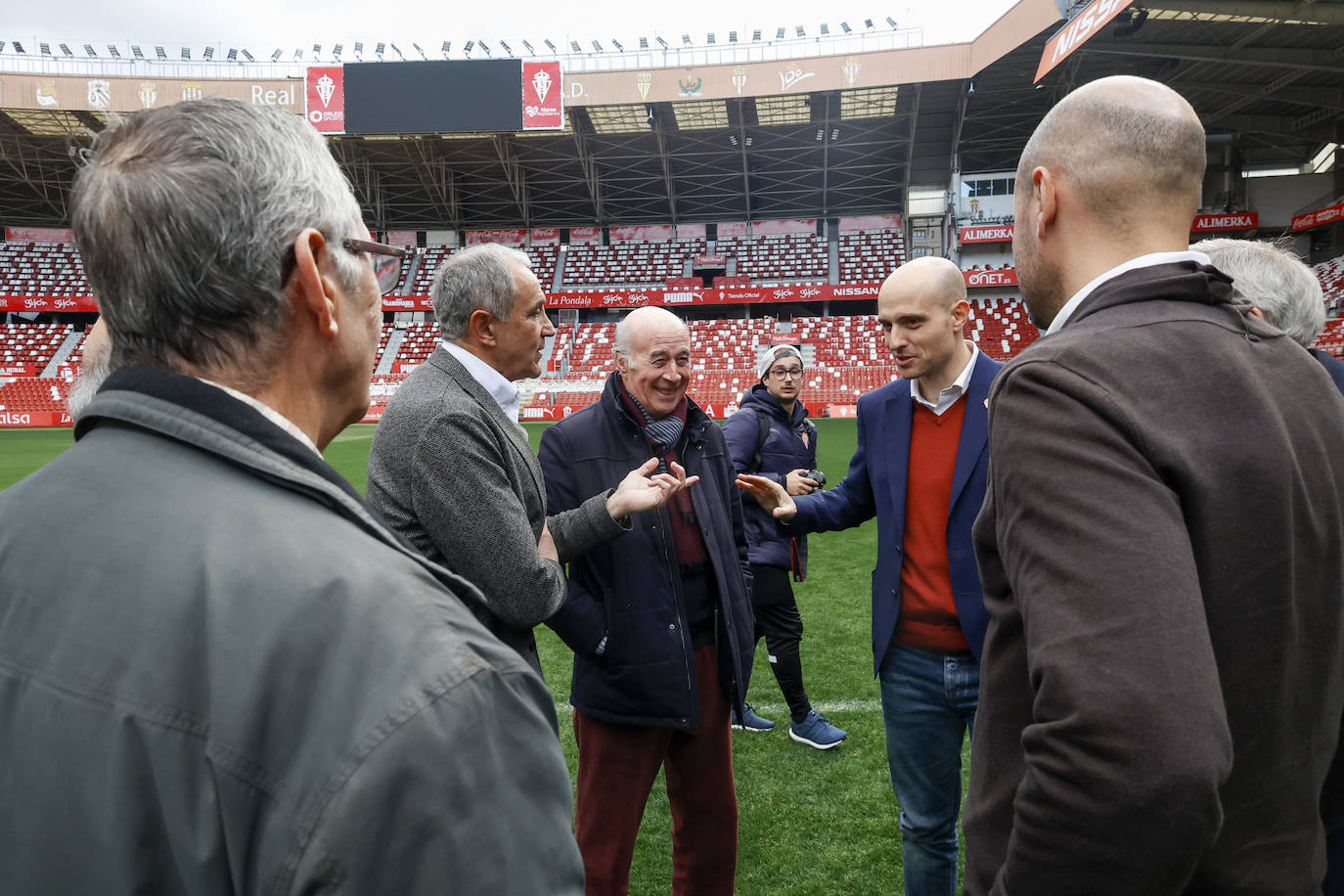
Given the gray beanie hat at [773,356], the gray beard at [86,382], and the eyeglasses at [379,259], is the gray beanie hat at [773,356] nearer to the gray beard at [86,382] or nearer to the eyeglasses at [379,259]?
the eyeglasses at [379,259]

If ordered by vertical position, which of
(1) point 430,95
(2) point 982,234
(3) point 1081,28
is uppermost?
(1) point 430,95

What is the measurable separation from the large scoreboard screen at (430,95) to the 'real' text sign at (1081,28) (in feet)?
62.7

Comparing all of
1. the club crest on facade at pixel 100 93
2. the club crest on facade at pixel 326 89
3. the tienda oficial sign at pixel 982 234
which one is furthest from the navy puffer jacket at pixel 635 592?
the club crest on facade at pixel 100 93

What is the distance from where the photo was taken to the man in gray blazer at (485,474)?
86.8 inches

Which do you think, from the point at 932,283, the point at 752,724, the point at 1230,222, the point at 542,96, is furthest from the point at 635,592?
the point at 1230,222

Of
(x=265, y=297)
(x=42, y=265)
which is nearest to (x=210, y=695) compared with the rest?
(x=265, y=297)

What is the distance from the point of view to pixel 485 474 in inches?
87.5

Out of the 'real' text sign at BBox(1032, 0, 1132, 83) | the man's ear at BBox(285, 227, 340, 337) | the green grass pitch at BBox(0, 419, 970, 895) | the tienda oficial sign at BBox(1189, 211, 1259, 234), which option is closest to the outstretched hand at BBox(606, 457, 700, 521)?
the man's ear at BBox(285, 227, 340, 337)

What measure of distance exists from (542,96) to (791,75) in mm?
9521

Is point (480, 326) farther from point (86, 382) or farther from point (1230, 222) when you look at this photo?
point (1230, 222)

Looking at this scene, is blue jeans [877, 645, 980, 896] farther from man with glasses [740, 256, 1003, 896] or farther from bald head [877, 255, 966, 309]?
bald head [877, 255, 966, 309]

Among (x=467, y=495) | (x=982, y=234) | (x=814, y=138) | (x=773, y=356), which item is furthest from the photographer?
(x=814, y=138)

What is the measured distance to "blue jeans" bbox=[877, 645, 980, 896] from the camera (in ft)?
8.85

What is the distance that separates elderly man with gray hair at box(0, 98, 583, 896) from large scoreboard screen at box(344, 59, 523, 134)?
3374 centimetres
